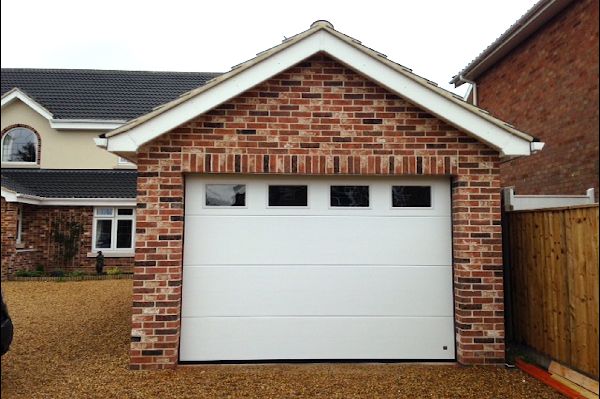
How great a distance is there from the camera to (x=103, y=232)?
15.5m

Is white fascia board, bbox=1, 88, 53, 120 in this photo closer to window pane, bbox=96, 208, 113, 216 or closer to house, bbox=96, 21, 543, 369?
window pane, bbox=96, 208, 113, 216

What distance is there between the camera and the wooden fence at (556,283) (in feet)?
15.1

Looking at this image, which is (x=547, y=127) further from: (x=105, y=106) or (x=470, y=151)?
(x=105, y=106)

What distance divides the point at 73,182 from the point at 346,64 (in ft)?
43.3

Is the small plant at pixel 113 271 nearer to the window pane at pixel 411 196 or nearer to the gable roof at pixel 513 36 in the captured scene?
the window pane at pixel 411 196

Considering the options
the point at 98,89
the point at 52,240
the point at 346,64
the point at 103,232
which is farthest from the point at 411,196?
the point at 98,89

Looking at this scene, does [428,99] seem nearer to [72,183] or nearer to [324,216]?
[324,216]

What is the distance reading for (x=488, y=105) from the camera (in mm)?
11250

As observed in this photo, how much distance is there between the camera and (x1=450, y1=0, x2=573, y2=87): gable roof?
7.90 meters

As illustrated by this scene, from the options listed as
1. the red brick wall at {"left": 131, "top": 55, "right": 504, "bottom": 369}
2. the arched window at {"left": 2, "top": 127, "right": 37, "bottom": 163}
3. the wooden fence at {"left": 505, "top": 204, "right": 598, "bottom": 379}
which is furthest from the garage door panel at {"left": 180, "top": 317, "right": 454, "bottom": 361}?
the arched window at {"left": 2, "top": 127, "right": 37, "bottom": 163}

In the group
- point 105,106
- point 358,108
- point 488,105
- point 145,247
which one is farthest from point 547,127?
point 105,106

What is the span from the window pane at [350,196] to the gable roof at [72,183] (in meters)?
11.1

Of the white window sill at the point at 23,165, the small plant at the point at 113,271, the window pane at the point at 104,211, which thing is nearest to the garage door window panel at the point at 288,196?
the small plant at the point at 113,271

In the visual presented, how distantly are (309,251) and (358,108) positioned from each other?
1937 mm
